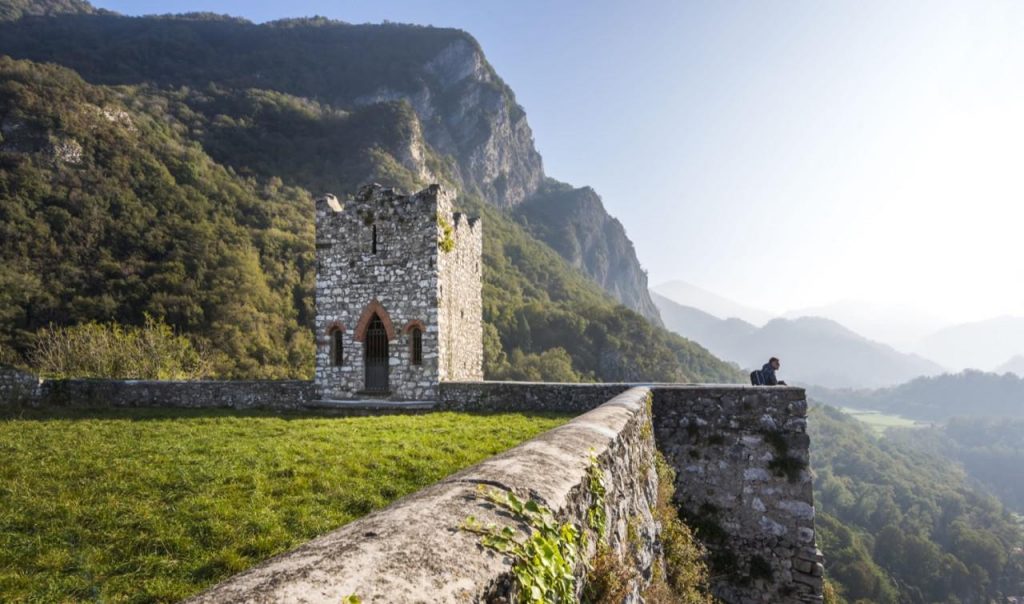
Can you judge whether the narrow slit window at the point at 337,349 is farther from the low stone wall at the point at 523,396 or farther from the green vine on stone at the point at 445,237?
the green vine on stone at the point at 445,237

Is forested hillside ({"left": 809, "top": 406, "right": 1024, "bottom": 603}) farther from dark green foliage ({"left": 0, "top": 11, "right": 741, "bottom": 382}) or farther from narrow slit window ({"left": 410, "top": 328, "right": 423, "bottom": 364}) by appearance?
narrow slit window ({"left": 410, "top": 328, "right": 423, "bottom": 364})

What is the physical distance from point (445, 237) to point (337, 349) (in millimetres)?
4712

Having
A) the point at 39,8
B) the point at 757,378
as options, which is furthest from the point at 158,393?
the point at 39,8

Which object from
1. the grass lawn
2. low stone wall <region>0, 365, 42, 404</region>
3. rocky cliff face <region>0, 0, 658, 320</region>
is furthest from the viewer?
rocky cliff face <region>0, 0, 658, 320</region>

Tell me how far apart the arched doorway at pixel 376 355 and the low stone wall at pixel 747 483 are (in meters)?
8.66

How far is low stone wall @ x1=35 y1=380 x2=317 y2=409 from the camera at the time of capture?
14078 millimetres

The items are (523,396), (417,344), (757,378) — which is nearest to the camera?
(757,378)

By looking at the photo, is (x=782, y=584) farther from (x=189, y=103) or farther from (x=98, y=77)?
(x=98, y=77)

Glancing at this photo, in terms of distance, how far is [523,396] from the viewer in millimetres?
12977

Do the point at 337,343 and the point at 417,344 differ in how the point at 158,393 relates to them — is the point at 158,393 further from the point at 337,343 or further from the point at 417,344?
the point at 417,344

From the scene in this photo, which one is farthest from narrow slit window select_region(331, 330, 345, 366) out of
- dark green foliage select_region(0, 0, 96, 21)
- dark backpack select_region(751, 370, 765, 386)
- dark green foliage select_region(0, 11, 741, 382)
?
dark green foliage select_region(0, 0, 96, 21)

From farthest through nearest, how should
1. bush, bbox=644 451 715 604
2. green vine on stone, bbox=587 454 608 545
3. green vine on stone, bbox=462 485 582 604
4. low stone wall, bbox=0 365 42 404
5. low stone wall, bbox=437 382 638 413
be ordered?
1. low stone wall, bbox=0 365 42 404
2. low stone wall, bbox=437 382 638 413
3. bush, bbox=644 451 715 604
4. green vine on stone, bbox=587 454 608 545
5. green vine on stone, bbox=462 485 582 604

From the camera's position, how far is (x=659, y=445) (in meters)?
9.30

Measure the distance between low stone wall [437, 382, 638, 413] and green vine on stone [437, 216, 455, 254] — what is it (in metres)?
4.01
